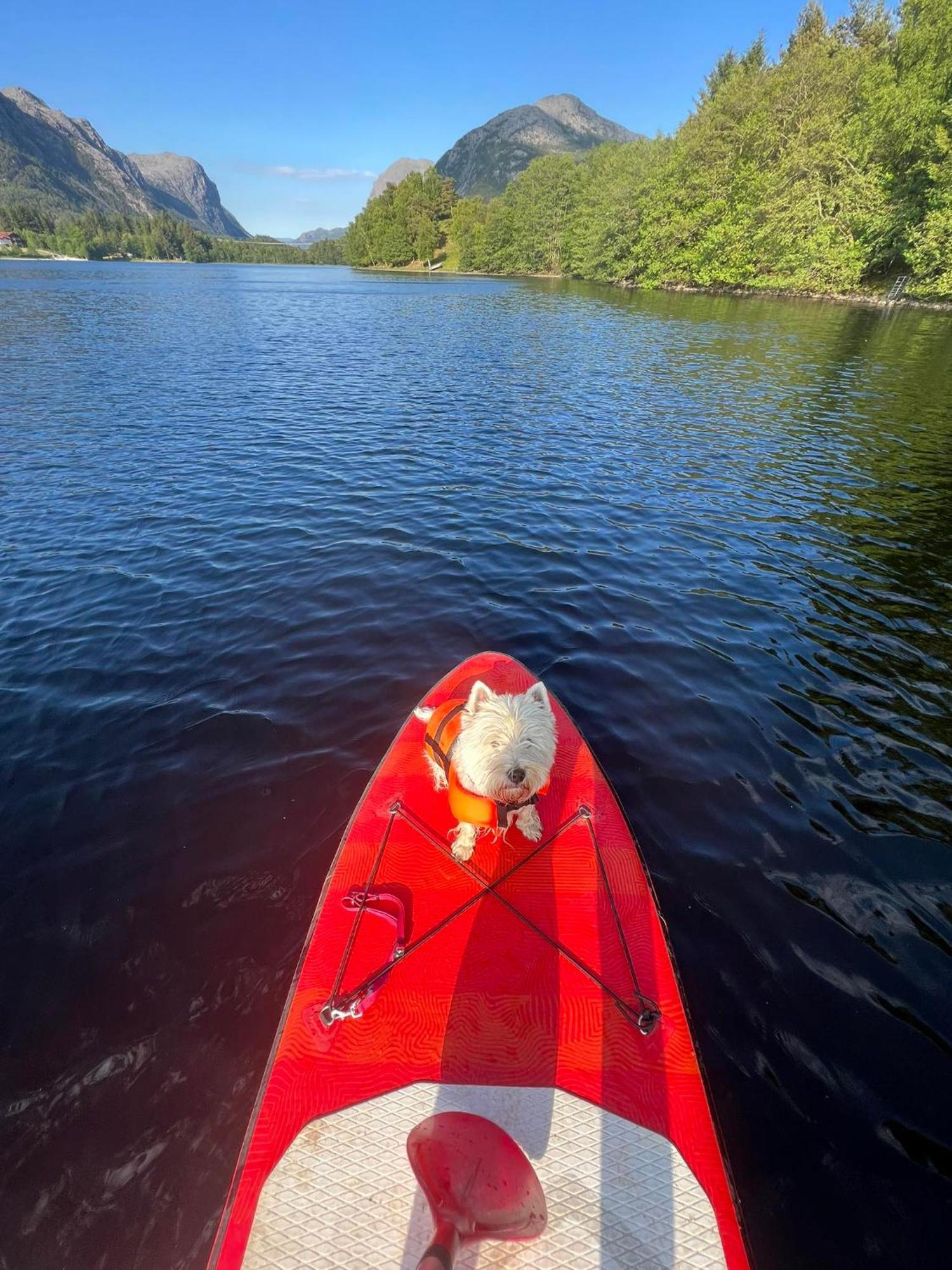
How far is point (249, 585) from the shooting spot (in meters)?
11.8

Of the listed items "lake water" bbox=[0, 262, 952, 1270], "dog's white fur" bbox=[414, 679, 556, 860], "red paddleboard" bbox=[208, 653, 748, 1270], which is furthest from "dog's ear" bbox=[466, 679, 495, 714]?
"lake water" bbox=[0, 262, 952, 1270]

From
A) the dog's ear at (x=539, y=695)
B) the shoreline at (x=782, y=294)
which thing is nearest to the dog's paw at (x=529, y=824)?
the dog's ear at (x=539, y=695)

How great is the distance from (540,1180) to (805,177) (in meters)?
84.9

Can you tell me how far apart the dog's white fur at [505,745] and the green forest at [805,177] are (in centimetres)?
6475

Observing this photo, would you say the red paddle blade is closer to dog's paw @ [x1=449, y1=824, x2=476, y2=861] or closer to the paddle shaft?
the paddle shaft

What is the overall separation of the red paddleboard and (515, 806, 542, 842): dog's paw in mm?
102

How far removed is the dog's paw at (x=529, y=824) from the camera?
5918mm

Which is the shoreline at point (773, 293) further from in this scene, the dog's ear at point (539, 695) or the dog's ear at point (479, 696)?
the dog's ear at point (479, 696)

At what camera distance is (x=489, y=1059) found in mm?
4156

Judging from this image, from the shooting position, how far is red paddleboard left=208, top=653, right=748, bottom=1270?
10.9ft

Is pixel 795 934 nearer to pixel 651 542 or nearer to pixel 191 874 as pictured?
pixel 191 874

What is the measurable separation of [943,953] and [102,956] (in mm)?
8140

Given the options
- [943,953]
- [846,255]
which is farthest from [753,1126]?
[846,255]

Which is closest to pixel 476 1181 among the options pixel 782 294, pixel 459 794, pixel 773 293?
pixel 459 794
